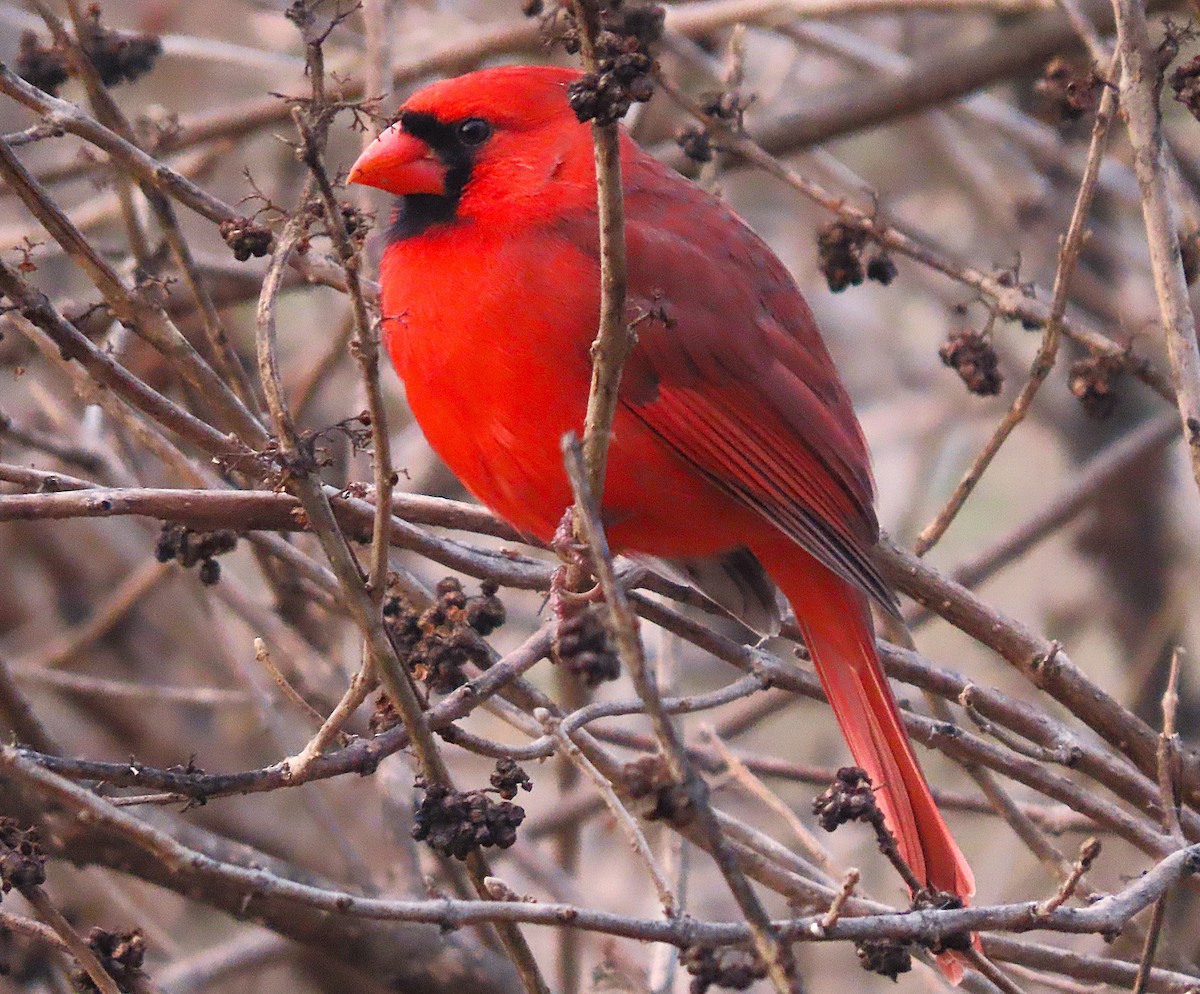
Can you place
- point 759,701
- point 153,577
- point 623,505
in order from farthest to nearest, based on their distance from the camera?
1. point 153,577
2. point 759,701
3. point 623,505

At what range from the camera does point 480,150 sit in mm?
2910

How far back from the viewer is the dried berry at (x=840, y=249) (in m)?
2.87

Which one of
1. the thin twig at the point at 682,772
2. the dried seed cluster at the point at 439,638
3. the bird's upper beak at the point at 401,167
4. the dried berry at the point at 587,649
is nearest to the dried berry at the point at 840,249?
the bird's upper beak at the point at 401,167

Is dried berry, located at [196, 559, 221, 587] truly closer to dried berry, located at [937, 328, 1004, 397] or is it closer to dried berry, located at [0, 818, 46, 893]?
dried berry, located at [0, 818, 46, 893]

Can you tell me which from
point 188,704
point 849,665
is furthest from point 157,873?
point 188,704

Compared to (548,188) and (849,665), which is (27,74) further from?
(849,665)

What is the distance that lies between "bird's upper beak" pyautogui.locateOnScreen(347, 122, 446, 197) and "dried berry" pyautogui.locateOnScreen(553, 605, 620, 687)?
4.60 feet

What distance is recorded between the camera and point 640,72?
1655mm

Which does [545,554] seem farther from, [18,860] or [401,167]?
[18,860]

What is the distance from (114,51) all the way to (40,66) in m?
0.14

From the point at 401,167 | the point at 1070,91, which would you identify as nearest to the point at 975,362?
the point at 1070,91

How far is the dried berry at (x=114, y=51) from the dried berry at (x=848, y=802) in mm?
1687

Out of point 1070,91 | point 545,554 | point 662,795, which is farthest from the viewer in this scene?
point 545,554

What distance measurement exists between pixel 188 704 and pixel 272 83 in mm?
1944
